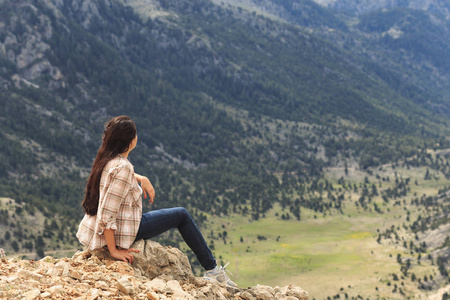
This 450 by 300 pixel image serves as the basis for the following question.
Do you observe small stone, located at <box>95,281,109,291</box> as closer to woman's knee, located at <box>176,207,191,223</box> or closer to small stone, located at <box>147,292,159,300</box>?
small stone, located at <box>147,292,159,300</box>

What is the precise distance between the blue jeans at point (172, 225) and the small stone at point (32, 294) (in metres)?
3.69

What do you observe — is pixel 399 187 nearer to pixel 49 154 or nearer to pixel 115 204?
pixel 49 154

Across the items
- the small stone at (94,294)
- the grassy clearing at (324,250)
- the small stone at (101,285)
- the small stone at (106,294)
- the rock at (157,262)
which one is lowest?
the grassy clearing at (324,250)

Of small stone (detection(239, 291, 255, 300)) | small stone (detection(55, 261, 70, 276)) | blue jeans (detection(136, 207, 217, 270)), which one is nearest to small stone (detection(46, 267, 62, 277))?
small stone (detection(55, 261, 70, 276))

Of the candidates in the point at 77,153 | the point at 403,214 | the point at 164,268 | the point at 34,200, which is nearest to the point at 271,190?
the point at 403,214

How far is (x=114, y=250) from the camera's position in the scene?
49.3ft

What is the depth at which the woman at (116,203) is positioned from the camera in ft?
46.9

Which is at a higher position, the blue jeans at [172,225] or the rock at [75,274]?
the blue jeans at [172,225]

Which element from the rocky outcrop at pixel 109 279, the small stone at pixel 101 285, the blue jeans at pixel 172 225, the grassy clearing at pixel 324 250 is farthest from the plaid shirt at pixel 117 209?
the grassy clearing at pixel 324 250

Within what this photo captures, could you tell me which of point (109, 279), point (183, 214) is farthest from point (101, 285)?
point (183, 214)

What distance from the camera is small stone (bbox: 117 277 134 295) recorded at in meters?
13.9

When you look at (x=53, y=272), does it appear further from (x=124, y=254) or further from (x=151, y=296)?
(x=151, y=296)

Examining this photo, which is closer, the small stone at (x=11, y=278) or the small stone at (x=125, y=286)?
the small stone at (x=11, y=278)

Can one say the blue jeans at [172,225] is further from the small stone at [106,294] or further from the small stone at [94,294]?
the small stone at [94,294]
